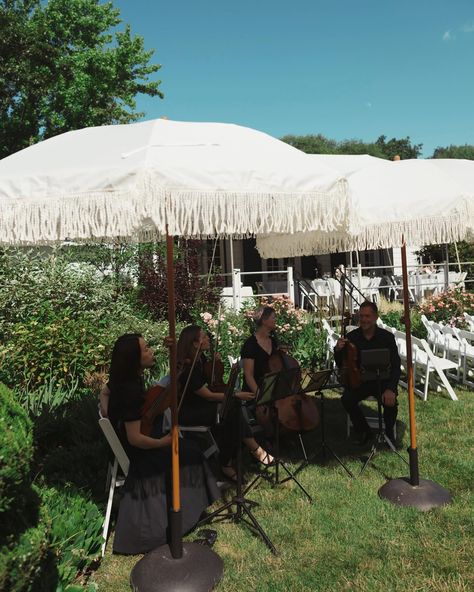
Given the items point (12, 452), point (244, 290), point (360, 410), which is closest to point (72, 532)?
point (12, 452)

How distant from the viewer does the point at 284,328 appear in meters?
8.28

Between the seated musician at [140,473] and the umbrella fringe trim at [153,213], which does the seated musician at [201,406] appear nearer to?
the seated musician at [140,473]

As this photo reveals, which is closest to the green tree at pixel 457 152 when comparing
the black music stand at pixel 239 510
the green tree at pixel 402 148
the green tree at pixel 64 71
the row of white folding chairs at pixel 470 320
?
the green tree at pixel 402 148

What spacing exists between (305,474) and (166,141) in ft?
10.6

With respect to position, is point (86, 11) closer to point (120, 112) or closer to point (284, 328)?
point (120, 112)

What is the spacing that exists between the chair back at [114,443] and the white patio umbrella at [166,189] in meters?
0.89

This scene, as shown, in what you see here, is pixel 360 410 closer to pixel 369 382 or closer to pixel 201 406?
pixel 369 382

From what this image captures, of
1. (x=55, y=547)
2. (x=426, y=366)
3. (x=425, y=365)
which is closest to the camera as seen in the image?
(x=55, y=547)

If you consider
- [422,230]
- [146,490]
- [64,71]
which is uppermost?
[64,71]

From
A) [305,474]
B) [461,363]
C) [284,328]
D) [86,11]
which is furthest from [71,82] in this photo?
[305,474]

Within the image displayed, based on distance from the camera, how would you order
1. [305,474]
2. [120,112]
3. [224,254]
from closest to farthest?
1. [305,474]
2. [224,254]
3. [120,112]

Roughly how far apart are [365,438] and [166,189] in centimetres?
388

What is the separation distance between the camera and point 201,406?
4422 millimetres

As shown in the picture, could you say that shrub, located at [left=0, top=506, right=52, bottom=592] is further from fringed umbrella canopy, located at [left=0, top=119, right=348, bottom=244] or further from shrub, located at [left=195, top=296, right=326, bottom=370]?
shrub, located at [left=195, top=296, right=326, bottom=370]
